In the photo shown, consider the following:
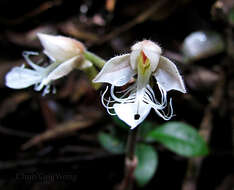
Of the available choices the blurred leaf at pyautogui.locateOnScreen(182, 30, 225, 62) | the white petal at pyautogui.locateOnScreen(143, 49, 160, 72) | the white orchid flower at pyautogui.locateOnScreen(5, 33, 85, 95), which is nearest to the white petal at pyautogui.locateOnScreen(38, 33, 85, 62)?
the white orchid flower at pyautogui.locateOnScreen(5, 33, 85, 95)

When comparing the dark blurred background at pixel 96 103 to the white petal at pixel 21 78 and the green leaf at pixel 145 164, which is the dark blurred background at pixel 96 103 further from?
the white petal at pixel 21 78

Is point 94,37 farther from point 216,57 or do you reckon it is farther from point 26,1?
point 216,57

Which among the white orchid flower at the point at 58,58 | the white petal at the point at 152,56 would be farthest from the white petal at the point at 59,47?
the white petal at the point at 152,56

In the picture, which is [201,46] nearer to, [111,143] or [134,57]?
[111,143]

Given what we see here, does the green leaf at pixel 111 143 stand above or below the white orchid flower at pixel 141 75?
below

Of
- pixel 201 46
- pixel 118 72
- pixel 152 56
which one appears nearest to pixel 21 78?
pixel 118 72

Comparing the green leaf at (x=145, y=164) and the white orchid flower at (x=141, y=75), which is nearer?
the white orchid flower at (x=141, y=75)

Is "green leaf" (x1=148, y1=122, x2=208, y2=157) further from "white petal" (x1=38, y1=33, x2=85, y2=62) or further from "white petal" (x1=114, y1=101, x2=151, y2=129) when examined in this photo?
"white petal" (x1=38, y1=33, x2=85, y2=62)
